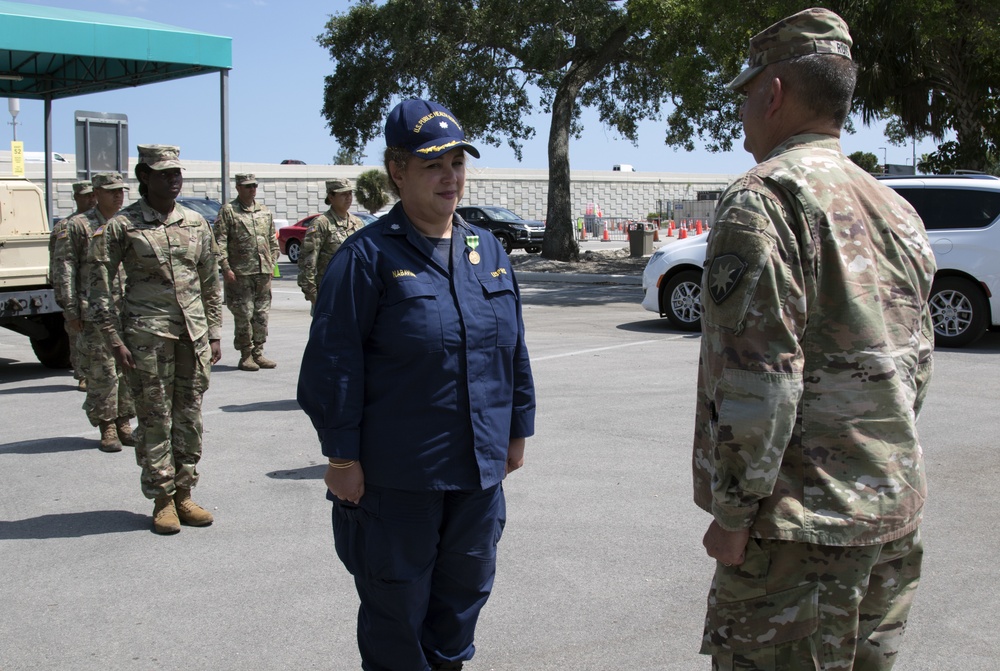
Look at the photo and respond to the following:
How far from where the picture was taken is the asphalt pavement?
157 inches

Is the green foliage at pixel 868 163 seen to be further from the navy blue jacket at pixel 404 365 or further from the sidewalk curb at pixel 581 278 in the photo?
the navy blue jacket at pixel 404 365

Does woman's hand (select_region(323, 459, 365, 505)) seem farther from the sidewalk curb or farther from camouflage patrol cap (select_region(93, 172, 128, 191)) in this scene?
the sidewalk curb

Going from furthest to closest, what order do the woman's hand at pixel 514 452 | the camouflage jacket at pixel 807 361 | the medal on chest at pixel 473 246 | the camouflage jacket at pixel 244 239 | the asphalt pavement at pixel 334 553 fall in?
the camouflage jacket at pixel 244 239 < the asphalt pavement at pixel 334 553 < the woman's hand at pixel 514 452 < the medal on chest at pixel 473 246 < the camouflage jacket at pixel 807 361

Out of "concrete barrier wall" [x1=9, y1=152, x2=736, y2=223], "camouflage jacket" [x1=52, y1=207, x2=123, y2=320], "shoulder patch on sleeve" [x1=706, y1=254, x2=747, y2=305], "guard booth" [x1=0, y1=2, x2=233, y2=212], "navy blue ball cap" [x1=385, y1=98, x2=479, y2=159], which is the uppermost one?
"guard booth" [x1=0, y1=2, x2=233, y2=212]

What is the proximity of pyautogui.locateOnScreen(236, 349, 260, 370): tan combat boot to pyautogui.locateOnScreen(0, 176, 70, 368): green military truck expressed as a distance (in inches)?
77.0

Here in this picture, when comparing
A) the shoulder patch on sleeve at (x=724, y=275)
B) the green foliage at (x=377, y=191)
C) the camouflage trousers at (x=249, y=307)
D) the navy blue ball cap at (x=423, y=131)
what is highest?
the navy blue ball cap at (x=423, y=131)

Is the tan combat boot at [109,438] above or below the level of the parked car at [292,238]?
below

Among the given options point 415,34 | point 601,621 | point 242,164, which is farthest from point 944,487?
point 242,164

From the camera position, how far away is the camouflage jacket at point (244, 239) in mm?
11328

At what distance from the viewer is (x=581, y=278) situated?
23.8 meters

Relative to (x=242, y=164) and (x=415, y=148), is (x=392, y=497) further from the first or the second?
(x=242, y=164)

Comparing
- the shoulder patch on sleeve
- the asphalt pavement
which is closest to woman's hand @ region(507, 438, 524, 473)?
the asphalt pavement

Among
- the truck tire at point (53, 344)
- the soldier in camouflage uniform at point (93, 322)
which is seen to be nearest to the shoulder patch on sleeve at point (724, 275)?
the soldier in camouflage uniform at point (93, 322)

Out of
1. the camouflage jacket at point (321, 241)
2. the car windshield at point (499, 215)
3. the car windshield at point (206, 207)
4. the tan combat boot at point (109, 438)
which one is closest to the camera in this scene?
the tan combat boot at point (109, 438)
